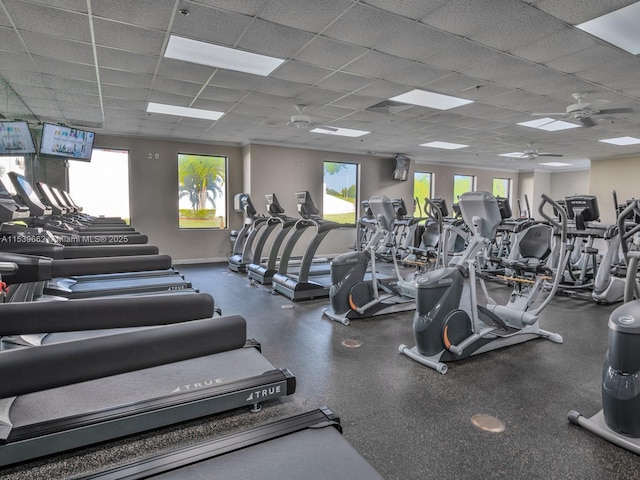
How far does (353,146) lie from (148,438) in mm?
8796

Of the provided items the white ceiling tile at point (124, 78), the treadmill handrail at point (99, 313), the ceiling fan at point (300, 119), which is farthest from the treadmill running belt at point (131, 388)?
the ceiling fan at point (300, 119)

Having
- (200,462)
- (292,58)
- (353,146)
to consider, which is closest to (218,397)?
(200,462)

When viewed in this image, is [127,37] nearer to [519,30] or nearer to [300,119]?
[300,119]

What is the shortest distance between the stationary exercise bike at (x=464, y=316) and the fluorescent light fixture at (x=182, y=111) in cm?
472

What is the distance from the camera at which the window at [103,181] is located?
8.17 metres

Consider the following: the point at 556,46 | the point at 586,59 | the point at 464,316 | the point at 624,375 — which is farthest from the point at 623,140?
the point at 624,375

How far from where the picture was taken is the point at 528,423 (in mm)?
2258

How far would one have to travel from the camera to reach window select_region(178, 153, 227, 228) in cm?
893

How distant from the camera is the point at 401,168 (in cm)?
1092

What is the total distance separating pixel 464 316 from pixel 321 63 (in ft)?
10.1

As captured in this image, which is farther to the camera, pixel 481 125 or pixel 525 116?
pixel 481 125

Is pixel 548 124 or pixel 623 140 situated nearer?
pixel 548 124

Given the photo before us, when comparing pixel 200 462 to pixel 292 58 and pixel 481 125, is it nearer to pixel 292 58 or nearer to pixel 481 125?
pixel 292 58

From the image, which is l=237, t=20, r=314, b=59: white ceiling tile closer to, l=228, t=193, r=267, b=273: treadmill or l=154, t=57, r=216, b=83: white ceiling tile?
l=154, t=57, r=216, b=83: white ceiling tile
